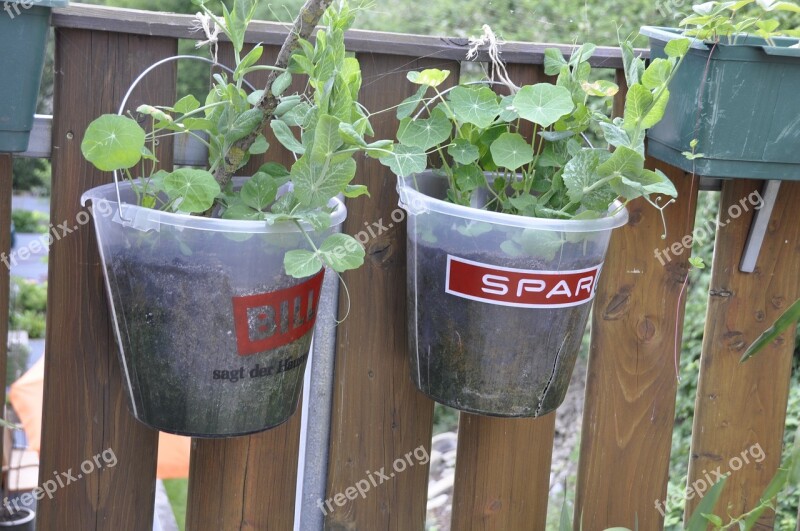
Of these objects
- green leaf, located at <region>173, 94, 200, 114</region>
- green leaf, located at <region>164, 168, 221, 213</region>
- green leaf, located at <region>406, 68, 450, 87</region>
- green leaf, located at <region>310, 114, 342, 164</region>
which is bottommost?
green leaf, located at <region>164, 168, 221, 213</region>

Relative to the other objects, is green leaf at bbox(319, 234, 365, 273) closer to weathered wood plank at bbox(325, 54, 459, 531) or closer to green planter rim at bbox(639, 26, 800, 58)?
weathered wood plank at bbox(325, 54, 459, 531)

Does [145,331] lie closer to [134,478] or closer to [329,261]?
[329,261]

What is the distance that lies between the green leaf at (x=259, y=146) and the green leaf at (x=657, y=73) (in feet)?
1.65

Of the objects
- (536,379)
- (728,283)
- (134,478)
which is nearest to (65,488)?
(134,478)

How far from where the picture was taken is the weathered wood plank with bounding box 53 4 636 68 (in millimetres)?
1225

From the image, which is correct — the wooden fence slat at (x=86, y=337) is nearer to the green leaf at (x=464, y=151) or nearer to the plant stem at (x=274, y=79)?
the plant stem at (x=274, y=79)

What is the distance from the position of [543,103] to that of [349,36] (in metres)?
0.33

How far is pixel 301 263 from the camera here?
109 cm

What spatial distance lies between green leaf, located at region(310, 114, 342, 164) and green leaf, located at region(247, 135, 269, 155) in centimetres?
17

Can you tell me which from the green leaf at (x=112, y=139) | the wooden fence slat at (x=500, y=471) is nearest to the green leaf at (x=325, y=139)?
the green leaf at (x=112, y=139)

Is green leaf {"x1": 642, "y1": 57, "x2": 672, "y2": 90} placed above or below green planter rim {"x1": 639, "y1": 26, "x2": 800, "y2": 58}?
below

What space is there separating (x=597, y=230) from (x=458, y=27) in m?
3.27

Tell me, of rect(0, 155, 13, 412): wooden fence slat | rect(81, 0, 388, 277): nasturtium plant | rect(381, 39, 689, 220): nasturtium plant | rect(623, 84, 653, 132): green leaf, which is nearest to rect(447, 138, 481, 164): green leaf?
rect(381, 39, 689, 220): nasturtium plant

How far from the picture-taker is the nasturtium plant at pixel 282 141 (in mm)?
1073
